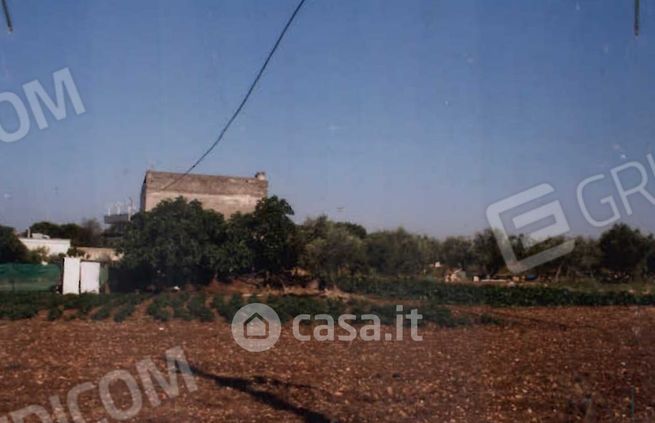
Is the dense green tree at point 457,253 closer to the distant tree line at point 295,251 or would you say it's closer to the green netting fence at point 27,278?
the distant tree line at point 295,251

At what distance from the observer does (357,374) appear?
958cm

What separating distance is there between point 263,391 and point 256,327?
26.3 ft

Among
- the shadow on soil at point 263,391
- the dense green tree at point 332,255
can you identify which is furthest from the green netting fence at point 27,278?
the shadow on soil at point 263,391

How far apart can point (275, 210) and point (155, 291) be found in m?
6.68

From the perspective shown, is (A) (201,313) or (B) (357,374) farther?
(A) (201,313)

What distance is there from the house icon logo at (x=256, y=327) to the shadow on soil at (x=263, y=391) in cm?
295

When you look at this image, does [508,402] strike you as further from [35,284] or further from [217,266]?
[35,284]

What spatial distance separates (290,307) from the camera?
19688mm

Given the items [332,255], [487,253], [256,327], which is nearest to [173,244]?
[332,255]

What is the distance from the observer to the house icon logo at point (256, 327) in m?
13.1

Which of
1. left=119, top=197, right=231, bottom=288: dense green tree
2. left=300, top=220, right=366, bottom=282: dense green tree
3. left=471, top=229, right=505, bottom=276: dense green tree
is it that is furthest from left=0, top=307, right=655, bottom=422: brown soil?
left=471, top=229, right=505, bottom=276: dense green tree

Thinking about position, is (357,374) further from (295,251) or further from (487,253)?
(487,253)

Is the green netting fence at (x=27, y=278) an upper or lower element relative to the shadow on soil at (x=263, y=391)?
upper

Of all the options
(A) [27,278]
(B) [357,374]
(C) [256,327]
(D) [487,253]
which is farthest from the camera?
(D) [487,253]
